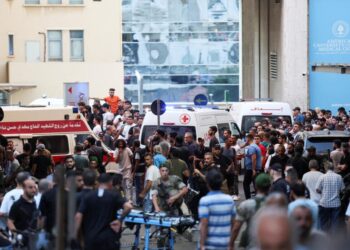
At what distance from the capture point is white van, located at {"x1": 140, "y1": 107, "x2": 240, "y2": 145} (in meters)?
28.0

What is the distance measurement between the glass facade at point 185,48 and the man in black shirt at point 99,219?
154ft

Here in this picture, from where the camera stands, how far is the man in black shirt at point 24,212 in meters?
13.7

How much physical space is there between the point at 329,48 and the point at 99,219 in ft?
106

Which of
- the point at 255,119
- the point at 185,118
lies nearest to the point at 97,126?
the point at 255,119

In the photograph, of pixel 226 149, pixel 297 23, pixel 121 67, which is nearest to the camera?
pixel 226 149

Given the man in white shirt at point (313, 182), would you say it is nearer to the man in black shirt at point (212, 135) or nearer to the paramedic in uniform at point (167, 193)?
the paramedic in uniform at point (167, 193)

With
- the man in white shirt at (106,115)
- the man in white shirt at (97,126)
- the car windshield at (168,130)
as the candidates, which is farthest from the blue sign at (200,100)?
the car windshield at (168,130)

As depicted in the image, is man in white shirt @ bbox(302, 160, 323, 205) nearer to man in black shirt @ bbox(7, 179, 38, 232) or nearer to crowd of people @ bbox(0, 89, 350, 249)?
crowd of people @ bbox(0, 89, 350, 249)

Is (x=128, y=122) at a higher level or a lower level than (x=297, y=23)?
lower

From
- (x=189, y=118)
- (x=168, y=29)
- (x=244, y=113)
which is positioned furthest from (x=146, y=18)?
(x=189, y=118)

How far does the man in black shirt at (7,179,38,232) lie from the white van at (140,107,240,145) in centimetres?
1391

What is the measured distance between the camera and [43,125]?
2711cm

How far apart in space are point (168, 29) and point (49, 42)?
5929 millimetres

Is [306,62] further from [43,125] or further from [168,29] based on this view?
[43,125]
